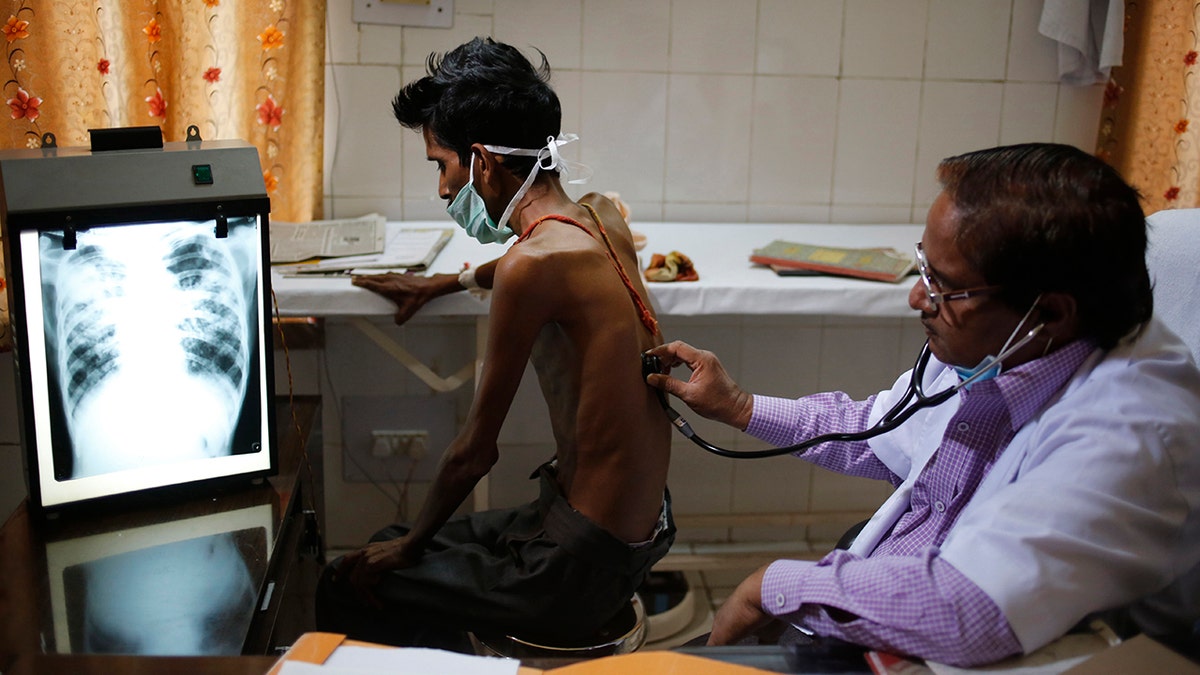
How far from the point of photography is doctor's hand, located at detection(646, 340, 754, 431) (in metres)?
1.46

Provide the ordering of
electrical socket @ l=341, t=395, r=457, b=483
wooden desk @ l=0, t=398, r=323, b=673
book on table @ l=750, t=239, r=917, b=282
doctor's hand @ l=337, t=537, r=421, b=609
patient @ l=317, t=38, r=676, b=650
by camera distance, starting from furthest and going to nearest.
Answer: electrical socket @ l=341, t=395, r=457, b=483, book on table @ l=750, t=239, r=917, b=282, doctor's hand @ l=337, t=537, r=421, b=609, patient @ l=317, t=38, r=676, b=650, wooden desk @ l=0, t=398, r=323, b=673

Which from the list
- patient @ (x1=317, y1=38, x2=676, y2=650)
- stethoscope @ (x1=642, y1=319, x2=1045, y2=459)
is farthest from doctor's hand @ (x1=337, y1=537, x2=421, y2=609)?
stethoscope @ (x1=642, y1=319, x2=1045, y2=459)

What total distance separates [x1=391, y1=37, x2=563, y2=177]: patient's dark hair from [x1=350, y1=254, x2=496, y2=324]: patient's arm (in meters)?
0.39

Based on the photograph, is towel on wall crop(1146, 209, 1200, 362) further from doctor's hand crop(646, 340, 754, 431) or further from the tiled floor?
the tiled floor

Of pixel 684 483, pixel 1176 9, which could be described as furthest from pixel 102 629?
pixel 1176 9

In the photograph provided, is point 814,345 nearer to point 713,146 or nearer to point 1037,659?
point 713,146

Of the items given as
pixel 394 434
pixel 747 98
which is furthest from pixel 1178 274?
pixel 394 434

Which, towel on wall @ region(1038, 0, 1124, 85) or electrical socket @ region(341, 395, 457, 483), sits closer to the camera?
towel on wall @ region(1038, 0, 1124, 85)

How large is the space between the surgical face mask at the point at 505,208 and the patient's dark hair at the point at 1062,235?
2.39ft

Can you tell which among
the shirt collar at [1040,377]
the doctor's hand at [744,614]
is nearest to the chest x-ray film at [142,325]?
the doctor's hand at [744,614]

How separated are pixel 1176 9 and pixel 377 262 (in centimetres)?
200

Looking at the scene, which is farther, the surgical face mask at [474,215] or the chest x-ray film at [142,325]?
the surgical face mask at [474,215]

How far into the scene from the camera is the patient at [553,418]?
4.75ft

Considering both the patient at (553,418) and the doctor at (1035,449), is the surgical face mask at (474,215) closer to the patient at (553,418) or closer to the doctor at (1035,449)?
the patient at (553,418)
